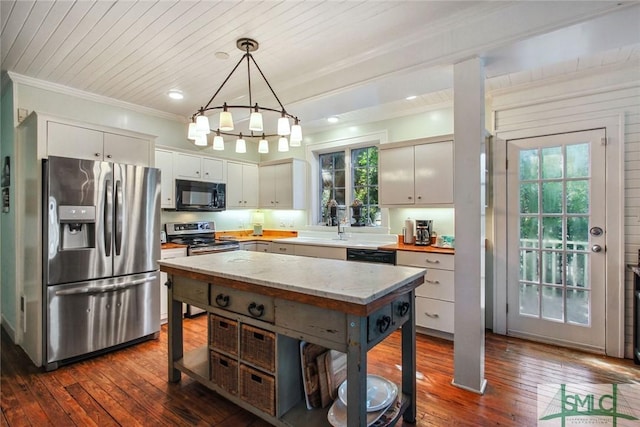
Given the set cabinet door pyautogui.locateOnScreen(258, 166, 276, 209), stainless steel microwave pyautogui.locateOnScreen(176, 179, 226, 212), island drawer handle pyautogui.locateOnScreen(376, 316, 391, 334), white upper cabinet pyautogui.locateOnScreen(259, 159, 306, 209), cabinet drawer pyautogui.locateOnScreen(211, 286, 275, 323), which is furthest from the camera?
cabinet door pyautogui.locateOnScreen(258, 166, 276, 209)

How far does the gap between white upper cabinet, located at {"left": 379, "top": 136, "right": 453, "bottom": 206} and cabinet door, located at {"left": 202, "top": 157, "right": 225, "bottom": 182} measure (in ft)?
7.76

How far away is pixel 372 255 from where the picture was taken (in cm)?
357

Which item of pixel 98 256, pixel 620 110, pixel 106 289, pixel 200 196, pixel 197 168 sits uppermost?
pixel 620 110

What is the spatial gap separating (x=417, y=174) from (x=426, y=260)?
1.01 meters

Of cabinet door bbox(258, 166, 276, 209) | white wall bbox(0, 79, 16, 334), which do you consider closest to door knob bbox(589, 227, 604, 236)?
cabinet door bbox(258, 166, 276, 209)

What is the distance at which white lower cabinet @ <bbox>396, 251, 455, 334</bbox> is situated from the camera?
3148 millimetres

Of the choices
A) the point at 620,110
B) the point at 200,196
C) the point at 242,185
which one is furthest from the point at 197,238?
the point at 620,110

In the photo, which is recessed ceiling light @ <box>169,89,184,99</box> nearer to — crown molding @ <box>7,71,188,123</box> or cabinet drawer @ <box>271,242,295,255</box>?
crown molding @ <box>7,71,188,123</box>

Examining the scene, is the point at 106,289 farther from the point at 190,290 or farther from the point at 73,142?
the point at 73,142

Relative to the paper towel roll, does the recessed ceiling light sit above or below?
above

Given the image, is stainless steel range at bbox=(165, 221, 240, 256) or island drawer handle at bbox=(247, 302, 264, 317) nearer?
island drawer handle at bbox=(247, 302, 264, 317)

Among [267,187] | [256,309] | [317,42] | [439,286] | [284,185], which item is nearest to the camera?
[256,309]

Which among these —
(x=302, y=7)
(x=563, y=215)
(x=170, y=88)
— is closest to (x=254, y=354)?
(x=302, y=7)

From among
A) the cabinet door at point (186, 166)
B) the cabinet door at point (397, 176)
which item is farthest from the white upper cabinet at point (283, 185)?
the cabinet door at point (397, 176)
